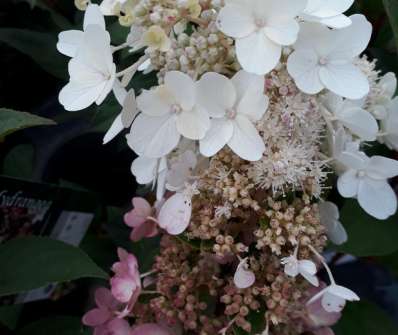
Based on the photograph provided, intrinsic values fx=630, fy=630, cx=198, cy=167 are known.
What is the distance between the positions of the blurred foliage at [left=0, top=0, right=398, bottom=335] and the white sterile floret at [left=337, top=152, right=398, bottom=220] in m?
0.13

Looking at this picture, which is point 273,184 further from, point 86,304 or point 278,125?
point 86,304

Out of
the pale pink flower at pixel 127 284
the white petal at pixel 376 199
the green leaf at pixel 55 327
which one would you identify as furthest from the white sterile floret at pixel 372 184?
the green leaf at pixel 55 327

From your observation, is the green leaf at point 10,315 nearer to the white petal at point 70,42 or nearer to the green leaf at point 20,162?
the green leaf at point 20,162

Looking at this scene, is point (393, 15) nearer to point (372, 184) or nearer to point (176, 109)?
point (372, 184)

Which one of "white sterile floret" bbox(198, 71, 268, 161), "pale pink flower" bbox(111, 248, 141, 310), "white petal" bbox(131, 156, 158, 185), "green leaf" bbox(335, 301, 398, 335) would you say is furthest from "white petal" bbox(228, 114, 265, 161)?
"green leaf" bbox(335, 301, 398, 335)

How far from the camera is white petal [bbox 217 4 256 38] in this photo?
448mm

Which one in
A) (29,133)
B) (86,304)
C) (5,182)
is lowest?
(86,304)

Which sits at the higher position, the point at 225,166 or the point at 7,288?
the point at 225,166

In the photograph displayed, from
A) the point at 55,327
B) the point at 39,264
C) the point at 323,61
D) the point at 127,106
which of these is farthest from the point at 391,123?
→ the point at 55,327

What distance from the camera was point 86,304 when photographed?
94 cm

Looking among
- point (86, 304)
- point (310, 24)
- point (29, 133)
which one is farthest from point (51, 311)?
point (310, 24)

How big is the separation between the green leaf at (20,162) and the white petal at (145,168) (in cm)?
39

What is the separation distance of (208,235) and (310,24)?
186 mm

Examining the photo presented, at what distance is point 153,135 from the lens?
0.50 meters
